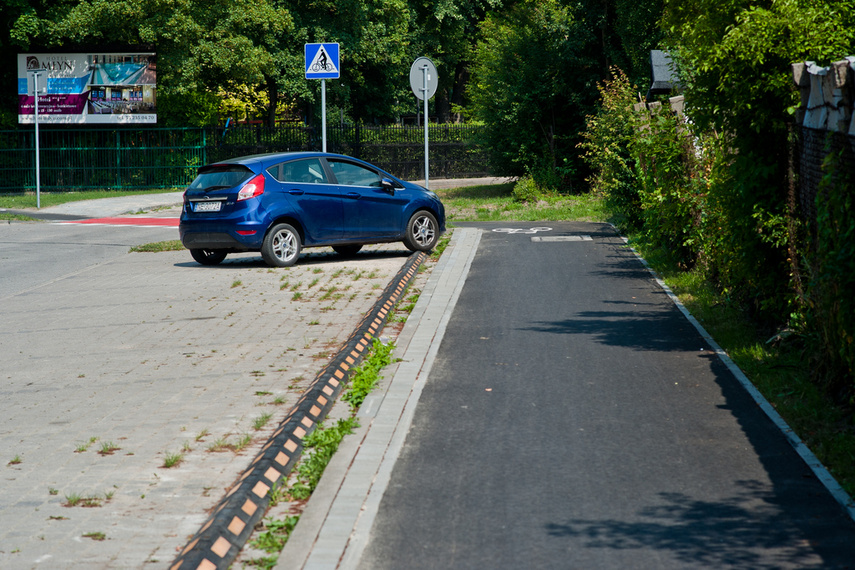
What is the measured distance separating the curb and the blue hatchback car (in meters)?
5.76

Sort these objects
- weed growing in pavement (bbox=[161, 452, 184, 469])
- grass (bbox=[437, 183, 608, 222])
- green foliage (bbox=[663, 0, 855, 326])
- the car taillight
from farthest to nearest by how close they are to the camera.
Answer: grass (bbox=[437, 183, 608, 222])
the car taillight
green foliage (bbox=[663, 0, 855, 326])
weed growing in pavement (bbox=[161, 452, 184, 469])

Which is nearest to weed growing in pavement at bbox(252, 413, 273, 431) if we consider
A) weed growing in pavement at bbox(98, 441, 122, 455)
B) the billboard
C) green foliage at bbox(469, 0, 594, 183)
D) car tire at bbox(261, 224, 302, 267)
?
weed growing in pavement at bbox(98, 441, 122, 455)

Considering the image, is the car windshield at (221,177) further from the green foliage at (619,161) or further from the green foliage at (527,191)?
the green foliage at (527,191)

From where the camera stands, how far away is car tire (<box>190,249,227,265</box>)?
601 inches

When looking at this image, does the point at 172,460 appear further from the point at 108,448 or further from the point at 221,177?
the point at 221,177

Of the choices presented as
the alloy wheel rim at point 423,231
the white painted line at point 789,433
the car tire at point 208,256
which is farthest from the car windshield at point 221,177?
the white painted line at point 789,433

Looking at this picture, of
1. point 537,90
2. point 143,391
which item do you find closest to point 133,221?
point 537,90

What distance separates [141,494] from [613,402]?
3.48 meters

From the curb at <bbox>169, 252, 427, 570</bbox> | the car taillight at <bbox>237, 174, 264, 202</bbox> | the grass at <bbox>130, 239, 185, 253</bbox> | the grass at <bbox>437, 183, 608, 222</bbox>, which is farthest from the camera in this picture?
the grass at <bbox>437, 183, 608, 222</bbox>

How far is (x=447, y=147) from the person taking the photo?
4103 centimetres

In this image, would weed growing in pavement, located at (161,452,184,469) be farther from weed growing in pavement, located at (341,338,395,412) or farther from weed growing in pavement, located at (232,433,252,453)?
weed growing in pavement, located at (341,338,395,412)

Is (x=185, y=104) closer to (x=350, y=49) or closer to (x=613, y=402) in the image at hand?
(x=350, y=49)

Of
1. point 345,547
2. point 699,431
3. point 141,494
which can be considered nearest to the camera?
point 345,547

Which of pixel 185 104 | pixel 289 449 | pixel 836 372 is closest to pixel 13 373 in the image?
pixel 289 449
